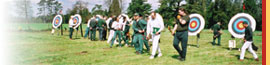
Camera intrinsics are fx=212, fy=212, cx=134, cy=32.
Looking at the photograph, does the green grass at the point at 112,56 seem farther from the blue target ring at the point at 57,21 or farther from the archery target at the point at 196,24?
the blue target ring at the point at 57,21

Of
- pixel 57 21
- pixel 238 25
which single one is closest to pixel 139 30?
pixel 238 25

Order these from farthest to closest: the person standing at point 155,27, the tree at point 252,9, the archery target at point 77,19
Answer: the archery target at point 77,19 < the tree at point 252,9 < the person standing at point 155,27

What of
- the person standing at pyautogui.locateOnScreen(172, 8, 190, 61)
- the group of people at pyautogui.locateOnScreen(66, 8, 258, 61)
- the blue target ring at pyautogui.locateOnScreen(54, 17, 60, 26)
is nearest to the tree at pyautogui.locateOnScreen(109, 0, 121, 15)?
the group of people at pyautogui.locateOnScreen(66, 8, 258, 61)

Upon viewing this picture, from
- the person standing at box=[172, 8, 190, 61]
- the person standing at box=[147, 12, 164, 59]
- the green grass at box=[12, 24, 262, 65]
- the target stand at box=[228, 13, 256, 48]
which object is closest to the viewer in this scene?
the person standing at box=[172, 8, 190, 61]

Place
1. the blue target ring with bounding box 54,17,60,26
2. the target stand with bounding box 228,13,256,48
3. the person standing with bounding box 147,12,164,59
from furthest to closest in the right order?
the blue target ring with bounding box 54,17,60,26
the target stand with bounding box 228,13,256,48
the person standing with bounding box 147,12,164,59

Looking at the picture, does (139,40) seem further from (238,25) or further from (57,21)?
(57,21)

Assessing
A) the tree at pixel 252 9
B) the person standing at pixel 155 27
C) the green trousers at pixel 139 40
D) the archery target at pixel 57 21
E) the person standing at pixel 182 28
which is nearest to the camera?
the person standing at pixel 182 28

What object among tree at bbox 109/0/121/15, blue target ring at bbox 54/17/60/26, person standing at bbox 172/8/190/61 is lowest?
person standing at bbox 172/8/190/61

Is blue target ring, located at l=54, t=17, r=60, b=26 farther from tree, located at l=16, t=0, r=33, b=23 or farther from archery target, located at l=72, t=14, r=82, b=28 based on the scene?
tree, located at l=16, t=0, r=33, b=23

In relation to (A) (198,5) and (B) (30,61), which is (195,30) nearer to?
(B) (30,61)

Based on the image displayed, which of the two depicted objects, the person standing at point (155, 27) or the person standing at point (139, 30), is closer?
the person standing at point (155, 27)

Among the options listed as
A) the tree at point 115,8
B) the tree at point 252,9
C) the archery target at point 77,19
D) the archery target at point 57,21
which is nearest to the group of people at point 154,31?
the tree at point 115,8

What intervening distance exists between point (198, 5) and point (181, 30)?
2545cm

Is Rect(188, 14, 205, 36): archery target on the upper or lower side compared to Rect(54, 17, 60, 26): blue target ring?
lower
